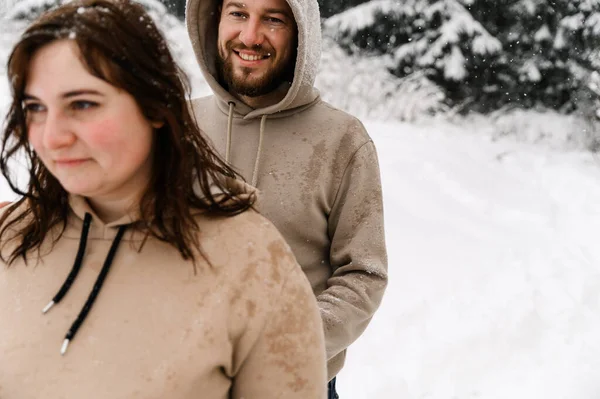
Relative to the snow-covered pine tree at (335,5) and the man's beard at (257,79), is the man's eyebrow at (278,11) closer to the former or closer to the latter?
the man's beard at (257,79)

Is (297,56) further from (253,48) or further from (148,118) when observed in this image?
(148,118)

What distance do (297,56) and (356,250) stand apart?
2.20ft

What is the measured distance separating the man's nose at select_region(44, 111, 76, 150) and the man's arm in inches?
37.2

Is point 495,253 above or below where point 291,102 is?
below

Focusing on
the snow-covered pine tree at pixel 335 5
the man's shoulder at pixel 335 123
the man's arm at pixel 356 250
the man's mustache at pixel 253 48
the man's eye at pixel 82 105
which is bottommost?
the snow-covered pine tree at pixel 335 5

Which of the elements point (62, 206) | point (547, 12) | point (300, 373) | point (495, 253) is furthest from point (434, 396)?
point (547, 12)

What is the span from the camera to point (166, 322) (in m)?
1.19

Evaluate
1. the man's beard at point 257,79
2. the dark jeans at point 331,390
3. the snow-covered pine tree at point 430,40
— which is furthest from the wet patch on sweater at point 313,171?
the snow-covered pine tree at point 430,40

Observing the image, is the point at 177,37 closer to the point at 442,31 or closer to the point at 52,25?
the point at 442,31

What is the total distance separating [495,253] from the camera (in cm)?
562

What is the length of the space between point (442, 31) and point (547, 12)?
1.54m

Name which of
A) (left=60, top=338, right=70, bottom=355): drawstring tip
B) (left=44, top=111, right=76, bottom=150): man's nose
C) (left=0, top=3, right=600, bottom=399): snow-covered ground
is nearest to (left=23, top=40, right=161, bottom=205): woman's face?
(left=44, top=111, right=76, bottom=150): man's nose

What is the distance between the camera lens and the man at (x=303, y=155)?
1900 mm

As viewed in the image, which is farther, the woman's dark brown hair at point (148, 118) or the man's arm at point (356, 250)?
the man's arm at point (356, 250)
